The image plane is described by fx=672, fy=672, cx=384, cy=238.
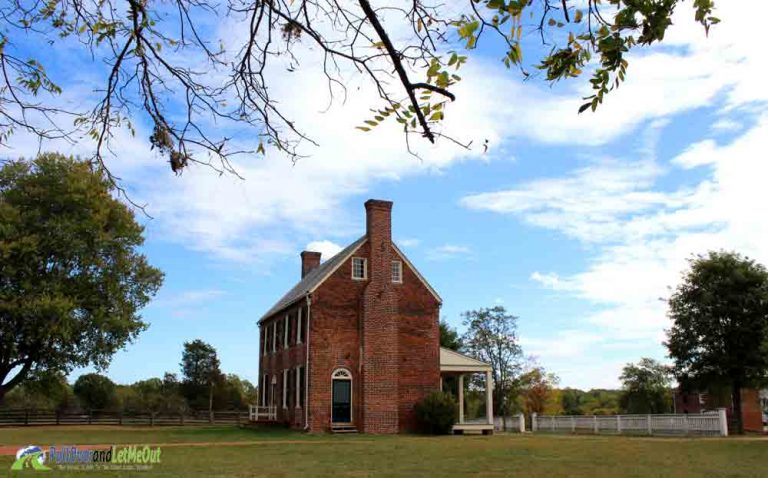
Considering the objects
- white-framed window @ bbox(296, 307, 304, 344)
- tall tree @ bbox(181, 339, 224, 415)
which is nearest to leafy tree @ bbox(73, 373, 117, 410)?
tall tree @ bbox(181, 339, 224, 415)

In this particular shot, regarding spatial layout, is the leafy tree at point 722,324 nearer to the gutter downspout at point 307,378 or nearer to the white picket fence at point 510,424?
the white picket fence at point 510,424

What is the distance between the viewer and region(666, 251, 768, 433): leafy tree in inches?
1217

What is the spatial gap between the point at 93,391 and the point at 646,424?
4597 centimetres

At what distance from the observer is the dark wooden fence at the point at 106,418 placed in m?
41.3

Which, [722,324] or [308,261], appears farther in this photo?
[308,261]

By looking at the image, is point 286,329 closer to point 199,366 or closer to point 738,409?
point 738,409

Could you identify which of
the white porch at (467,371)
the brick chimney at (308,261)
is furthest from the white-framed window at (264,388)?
the white porch at (467,371)

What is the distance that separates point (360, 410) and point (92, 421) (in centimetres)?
2256

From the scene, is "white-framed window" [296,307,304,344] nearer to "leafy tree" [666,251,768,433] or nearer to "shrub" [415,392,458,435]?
"shrub" [415,392,458,435]

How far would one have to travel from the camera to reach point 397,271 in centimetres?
3127

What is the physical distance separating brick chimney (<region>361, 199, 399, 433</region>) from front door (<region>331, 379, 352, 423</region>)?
0.93 metres

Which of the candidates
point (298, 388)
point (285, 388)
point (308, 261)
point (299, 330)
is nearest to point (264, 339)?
point (308, 261)

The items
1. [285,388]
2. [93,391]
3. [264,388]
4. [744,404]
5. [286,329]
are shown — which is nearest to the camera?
[285,388]

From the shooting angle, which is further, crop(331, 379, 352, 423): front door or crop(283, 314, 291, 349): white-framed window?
crop(283, 314, 291, 349): white-framed window
